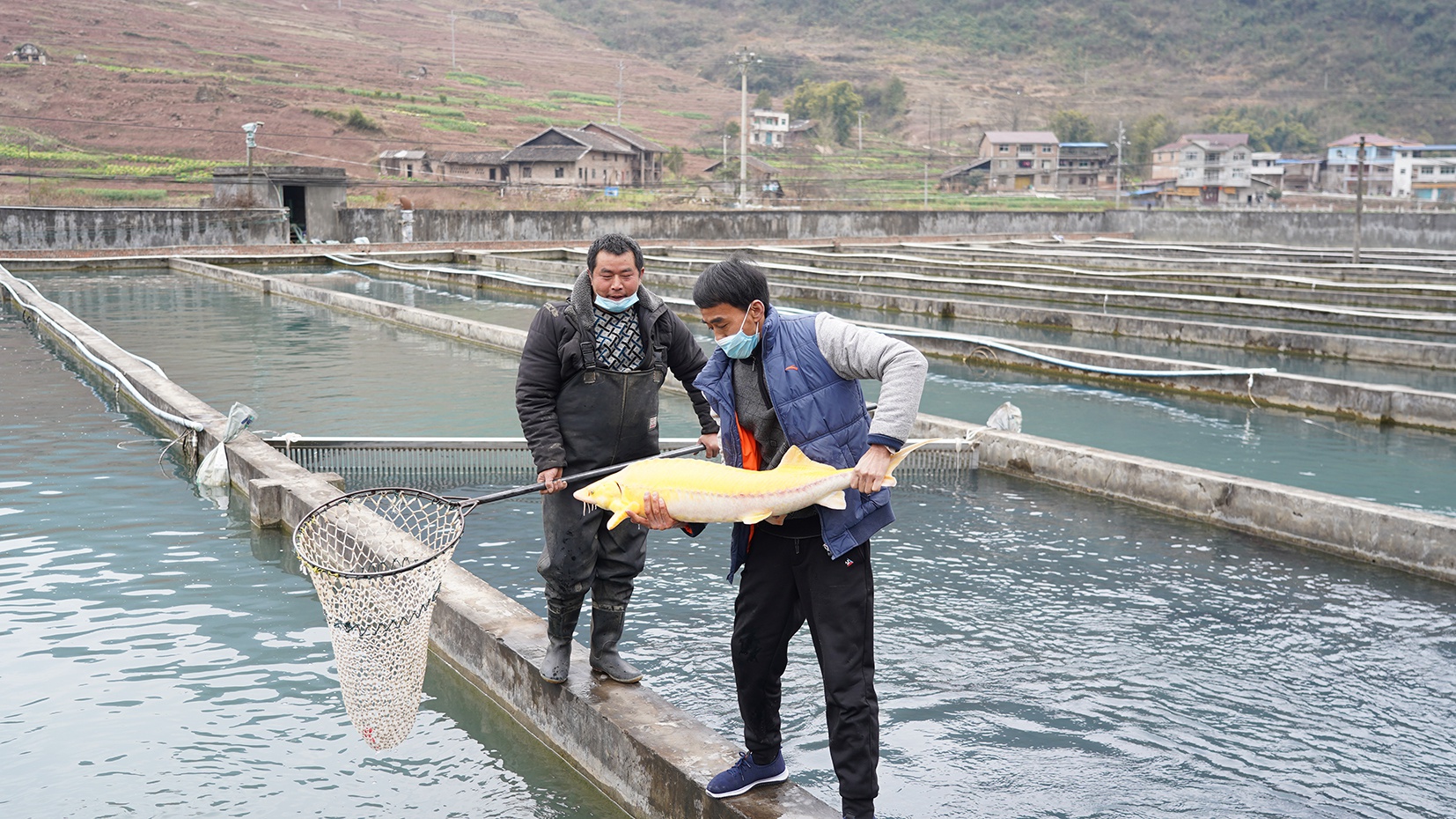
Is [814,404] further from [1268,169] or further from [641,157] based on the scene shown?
[1268,169]

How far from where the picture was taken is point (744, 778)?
344 cm

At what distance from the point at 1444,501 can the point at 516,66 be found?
11523 cm

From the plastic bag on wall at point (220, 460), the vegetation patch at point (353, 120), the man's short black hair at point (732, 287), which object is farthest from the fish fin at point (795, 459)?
the vegetation patch at point (353, 120)

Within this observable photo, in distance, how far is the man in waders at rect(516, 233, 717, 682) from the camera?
388 centimetres

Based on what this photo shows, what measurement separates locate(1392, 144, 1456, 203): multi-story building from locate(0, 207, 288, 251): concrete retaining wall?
76.5m

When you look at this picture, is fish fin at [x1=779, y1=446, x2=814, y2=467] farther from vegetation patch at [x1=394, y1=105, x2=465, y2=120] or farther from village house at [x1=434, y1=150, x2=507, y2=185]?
vegetation patch at [x1=394, y1=105, x2=465, y2=120]

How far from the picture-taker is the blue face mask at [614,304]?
390 cm

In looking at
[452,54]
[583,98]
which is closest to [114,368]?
[583,98]

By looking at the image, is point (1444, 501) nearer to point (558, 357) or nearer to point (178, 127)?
point (558, 357)

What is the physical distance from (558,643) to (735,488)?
1577 millimetres

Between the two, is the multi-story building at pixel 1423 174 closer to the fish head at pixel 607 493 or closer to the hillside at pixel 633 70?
the hillside at pixel 633 70

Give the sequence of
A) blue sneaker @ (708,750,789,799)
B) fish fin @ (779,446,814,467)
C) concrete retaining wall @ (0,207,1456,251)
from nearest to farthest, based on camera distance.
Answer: fish fin @ (779,446,814,467) < blue sneaker @ (708,750,789,799) < concrete retaining wall @ (0,207,1456,251)

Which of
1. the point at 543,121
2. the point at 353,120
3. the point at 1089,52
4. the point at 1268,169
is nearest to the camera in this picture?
the point at 353,120

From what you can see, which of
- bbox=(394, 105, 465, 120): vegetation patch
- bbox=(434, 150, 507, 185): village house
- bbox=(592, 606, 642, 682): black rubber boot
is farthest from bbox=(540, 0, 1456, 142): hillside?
bbox=(592, 606, 642, 682): black rubber boot
